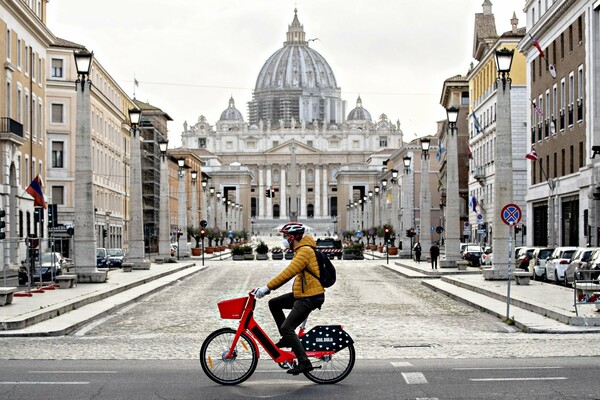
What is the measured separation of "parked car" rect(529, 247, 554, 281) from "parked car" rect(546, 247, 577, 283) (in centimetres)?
86

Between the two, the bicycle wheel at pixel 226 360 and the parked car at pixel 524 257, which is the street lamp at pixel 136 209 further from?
the bicycle wheel at pixel 226 360

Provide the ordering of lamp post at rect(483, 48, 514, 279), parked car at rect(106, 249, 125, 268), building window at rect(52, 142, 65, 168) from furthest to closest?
1. building window at rect(52, 142, 65, 168)
2. parked car at rect(106, 249, 125, 268)
3. lamp post at rect(483, 48, 514, 279)

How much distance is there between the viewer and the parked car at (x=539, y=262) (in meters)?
42.6

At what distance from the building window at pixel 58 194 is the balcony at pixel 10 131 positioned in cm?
2534

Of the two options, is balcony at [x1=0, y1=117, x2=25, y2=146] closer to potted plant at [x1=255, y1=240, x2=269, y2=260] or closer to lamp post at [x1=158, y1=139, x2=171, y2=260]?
lamp post at [x1=158, y1=139, x2=171, y2=260]

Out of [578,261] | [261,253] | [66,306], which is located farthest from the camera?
[261,253]

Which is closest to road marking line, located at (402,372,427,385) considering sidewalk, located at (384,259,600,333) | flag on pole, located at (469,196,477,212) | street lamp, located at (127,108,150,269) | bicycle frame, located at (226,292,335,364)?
bicycle frame, located at (226,292,335,364)

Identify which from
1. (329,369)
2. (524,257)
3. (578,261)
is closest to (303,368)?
(329,369)

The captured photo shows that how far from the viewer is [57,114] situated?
7781cm

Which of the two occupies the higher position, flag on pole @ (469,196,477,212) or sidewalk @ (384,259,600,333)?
flag on pole @ (469,196,477,212)

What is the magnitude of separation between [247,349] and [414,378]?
208cm

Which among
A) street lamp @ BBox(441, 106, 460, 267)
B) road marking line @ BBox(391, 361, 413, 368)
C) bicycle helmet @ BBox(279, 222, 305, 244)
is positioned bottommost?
road marking line @ BBox(391, 361, 413, 368)

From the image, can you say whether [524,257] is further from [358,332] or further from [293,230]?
[293,230]

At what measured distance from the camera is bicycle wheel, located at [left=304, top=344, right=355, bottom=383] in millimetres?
13492
